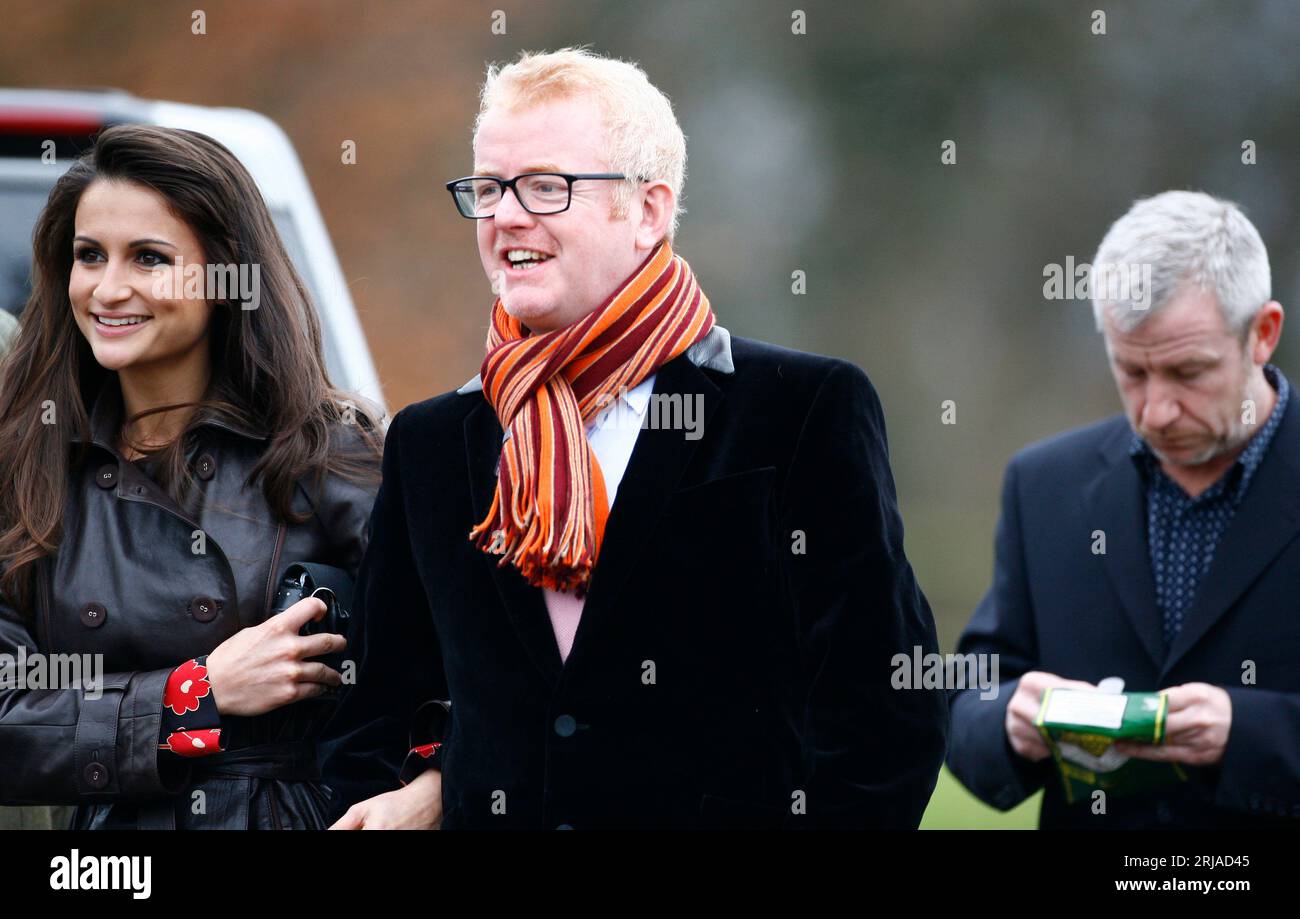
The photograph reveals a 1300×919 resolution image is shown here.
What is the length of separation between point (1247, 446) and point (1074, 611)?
1.52 feet

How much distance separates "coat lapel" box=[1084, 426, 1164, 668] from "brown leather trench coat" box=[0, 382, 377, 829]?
1.47 m

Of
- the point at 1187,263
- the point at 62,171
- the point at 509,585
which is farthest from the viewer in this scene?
the point at 62,171

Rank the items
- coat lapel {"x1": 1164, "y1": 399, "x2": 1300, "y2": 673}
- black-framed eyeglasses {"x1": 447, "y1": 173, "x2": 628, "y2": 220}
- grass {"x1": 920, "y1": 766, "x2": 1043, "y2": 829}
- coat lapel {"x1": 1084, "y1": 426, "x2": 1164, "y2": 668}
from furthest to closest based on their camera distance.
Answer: grass {"x1": 920, "y1": 766, "x2": 1043, "y2": 829} < coat lapel {"x1": 1084, "y1": 426, "x2": 1164, "y2": 668} < coat lapel {"x1": 1164, "y1": 399, "x2": 1300, "y2": 673} < black-framed eyeglasses {"x1": 447, "y1": 173, "x2": 628, "y2": 220}

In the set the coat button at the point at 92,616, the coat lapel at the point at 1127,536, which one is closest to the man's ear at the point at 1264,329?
the coat lapel at the point at 1127,536

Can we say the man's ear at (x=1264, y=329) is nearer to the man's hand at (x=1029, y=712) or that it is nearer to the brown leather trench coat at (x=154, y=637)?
the man's hand at (x=1029, y=712)

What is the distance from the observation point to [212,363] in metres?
3.45

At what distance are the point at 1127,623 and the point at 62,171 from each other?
2566 mm

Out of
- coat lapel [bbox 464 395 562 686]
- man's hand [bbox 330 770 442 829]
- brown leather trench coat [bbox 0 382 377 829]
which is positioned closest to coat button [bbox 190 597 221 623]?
brown leather trench coat [bbox 0 382 377 829]

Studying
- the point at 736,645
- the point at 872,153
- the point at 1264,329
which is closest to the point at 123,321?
the point at 736,645

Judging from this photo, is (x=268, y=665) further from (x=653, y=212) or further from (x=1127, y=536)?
(x=1127, y=536)

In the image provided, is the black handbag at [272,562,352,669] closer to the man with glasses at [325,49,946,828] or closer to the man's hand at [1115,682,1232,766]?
the man with glasses at [325,49,946,828]

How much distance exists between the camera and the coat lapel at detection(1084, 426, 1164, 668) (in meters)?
3.54
